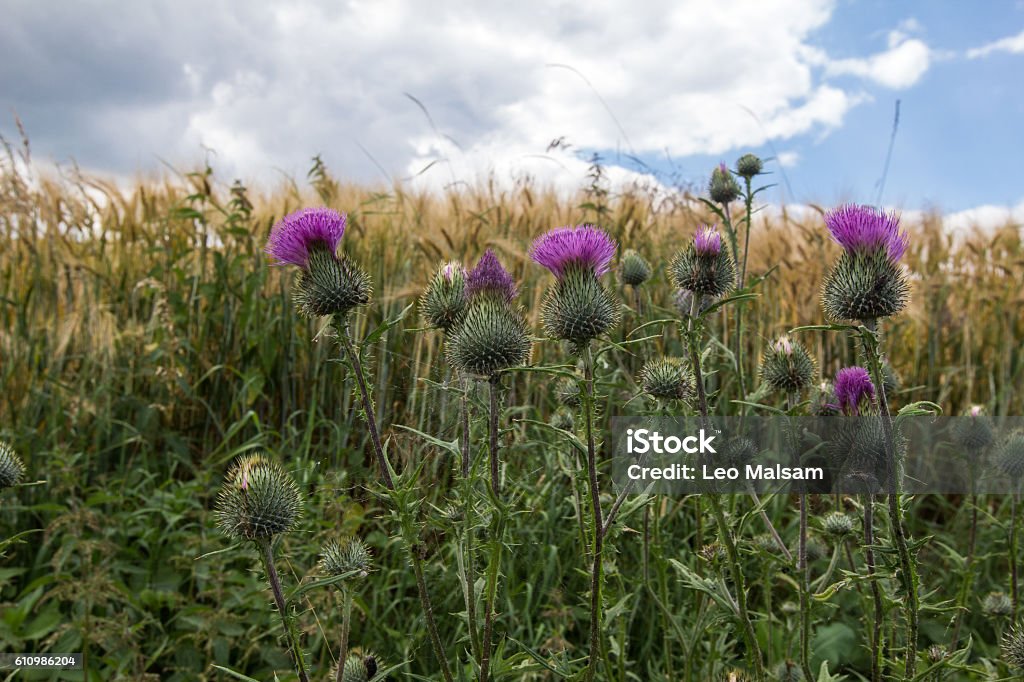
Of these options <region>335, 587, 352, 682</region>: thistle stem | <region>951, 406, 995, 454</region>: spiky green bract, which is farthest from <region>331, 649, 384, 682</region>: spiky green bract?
<region>951, 406, 995, 454</region>: spiky green bract

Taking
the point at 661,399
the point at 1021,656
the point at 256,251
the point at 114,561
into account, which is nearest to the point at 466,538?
the point at 661,399

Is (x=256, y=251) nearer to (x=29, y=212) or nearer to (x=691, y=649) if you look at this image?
(x=29, y=212)

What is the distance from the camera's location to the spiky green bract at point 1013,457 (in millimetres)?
3674

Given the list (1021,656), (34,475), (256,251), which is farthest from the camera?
(256,251)

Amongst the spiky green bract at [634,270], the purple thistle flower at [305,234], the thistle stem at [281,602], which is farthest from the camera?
the spiky green bract at [634,270]

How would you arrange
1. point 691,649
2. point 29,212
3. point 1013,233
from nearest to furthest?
point 691,649 → point 29,212 → point 1013,233

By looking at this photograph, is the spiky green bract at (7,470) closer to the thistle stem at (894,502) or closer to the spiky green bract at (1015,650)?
the thistle stem at (894,502)

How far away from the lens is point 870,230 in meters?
2.64

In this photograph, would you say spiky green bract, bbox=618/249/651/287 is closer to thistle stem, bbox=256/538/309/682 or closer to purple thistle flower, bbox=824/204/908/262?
purple thistle flower, bbox=824/204/908/262

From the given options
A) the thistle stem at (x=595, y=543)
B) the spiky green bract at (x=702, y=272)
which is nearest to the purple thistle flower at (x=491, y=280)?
the thistle stem at (x=595, y=543)

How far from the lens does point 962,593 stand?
3482 millimetres

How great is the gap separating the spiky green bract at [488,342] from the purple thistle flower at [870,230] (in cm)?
128

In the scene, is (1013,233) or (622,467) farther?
(1013,233)

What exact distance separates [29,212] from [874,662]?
853 centimetres
